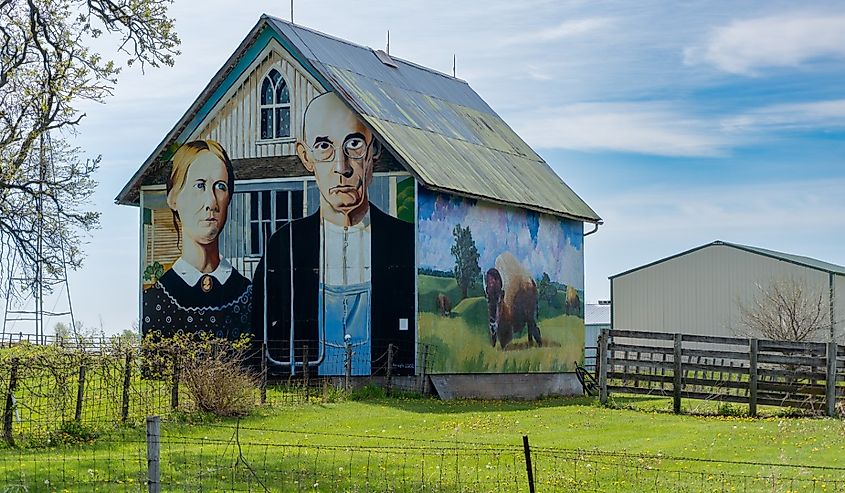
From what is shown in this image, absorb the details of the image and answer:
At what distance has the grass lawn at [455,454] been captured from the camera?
16205 mm

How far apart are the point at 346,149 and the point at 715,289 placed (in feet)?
89.9

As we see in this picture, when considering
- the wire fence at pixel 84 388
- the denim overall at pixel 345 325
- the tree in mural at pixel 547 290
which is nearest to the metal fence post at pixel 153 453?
the wire fence at pixel 84 388

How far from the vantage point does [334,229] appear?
Result: 32094 mm

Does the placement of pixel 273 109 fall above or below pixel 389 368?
above

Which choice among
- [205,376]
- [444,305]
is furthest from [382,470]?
[444,305]


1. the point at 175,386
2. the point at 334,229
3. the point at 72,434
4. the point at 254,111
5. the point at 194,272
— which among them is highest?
the point at 254,111

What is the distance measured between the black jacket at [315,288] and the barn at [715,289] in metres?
24.6

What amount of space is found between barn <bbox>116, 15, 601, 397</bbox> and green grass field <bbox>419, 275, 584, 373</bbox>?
2.1 inches

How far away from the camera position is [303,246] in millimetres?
32500

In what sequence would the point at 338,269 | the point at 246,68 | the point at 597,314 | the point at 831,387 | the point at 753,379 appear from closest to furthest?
the point at 831,387 → the point at 753,379 → the point at 338,269 → the point at 246,68 → the point at 597,314

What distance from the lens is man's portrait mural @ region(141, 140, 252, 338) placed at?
33719 millimetres

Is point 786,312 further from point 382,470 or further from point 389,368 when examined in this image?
point 382,470

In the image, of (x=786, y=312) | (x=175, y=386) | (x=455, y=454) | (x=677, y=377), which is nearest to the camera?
(x=455, y=454)

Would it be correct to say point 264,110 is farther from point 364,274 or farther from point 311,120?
point 364,274
